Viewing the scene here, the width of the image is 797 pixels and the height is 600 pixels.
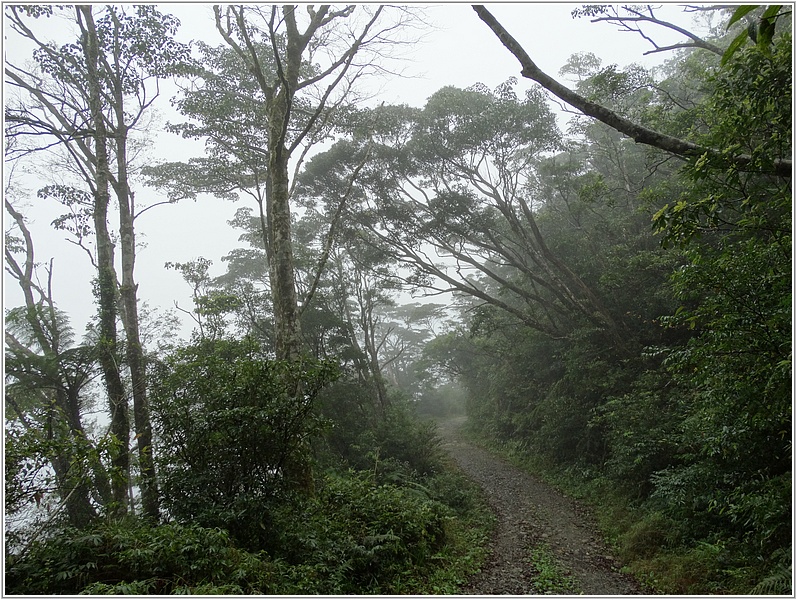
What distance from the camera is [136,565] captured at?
346 centimetres

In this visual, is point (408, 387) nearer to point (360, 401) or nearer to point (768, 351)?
point (360, 401)

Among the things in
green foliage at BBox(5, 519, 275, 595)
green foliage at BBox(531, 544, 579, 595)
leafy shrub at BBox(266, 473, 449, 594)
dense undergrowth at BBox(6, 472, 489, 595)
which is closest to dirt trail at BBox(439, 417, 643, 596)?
green foliage at BBox(531, 544, 579, 595)

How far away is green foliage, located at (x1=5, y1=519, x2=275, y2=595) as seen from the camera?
3346 millimetres

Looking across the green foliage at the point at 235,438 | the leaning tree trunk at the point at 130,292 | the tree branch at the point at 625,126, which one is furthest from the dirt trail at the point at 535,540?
the leaning tree trunk at the point at 130,292

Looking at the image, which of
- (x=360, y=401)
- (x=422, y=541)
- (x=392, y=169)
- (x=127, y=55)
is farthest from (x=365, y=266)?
(x=422, y=541)

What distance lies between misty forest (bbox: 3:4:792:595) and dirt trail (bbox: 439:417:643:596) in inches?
6.3

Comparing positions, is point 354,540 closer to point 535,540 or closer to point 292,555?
point 292,555

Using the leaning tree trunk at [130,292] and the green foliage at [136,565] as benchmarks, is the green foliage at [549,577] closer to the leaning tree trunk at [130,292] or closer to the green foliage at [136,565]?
the green foliage at [136,565]

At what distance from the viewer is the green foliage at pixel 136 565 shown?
132 inches

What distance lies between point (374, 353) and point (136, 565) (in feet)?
43.6

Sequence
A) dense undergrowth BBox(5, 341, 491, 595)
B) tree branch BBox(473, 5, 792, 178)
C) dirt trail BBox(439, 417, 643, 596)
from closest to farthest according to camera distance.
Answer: dense undergrowth BBox(5, 341, 491, 595)
tree branch BBox(473, 5, 792, 178)
dirt trail BBox(439, 417, 643, 596)

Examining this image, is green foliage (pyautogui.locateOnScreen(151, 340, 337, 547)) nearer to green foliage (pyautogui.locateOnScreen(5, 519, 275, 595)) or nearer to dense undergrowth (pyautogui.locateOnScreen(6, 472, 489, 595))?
dense undergrowth (pyautogui.locateOnScreen(6, 472, 489, 595))

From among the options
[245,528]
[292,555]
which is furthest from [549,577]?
[245,528]

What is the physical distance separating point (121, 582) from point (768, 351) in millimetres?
5941
